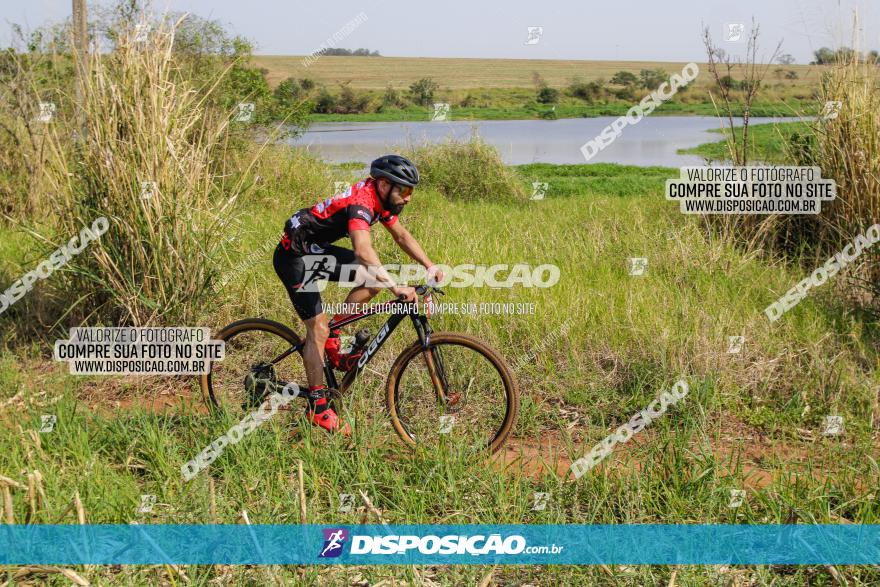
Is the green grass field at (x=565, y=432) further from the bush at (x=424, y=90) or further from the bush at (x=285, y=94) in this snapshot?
the bush at (x=424, y=90)

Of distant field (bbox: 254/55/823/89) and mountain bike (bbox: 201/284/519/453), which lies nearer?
mountain bike (bbox: 201/284/519/453)

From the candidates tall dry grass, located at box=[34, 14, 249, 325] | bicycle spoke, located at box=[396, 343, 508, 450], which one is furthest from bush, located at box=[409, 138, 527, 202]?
bicycle spoke, located at box=[396, 343, 508, 450]

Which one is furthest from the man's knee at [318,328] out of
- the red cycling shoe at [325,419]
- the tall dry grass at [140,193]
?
the tall dry grass at [140,193]

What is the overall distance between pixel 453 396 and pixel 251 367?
185cm

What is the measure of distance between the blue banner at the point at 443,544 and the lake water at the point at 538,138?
11.5m

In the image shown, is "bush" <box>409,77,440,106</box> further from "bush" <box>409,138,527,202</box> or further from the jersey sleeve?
the jersey sleeve

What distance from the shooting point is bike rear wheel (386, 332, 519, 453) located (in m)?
4.81

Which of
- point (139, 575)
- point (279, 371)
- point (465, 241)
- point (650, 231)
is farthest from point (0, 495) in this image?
point (650, 231)

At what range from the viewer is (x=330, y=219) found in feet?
16.6

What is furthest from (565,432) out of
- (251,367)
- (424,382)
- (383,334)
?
(251,367)

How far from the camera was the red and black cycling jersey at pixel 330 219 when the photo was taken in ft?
16.2

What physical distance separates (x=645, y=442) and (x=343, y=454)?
2082 mm

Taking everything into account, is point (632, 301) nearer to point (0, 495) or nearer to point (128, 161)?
point (128, 161)

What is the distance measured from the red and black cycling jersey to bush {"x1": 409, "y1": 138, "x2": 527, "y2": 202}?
874 cm
